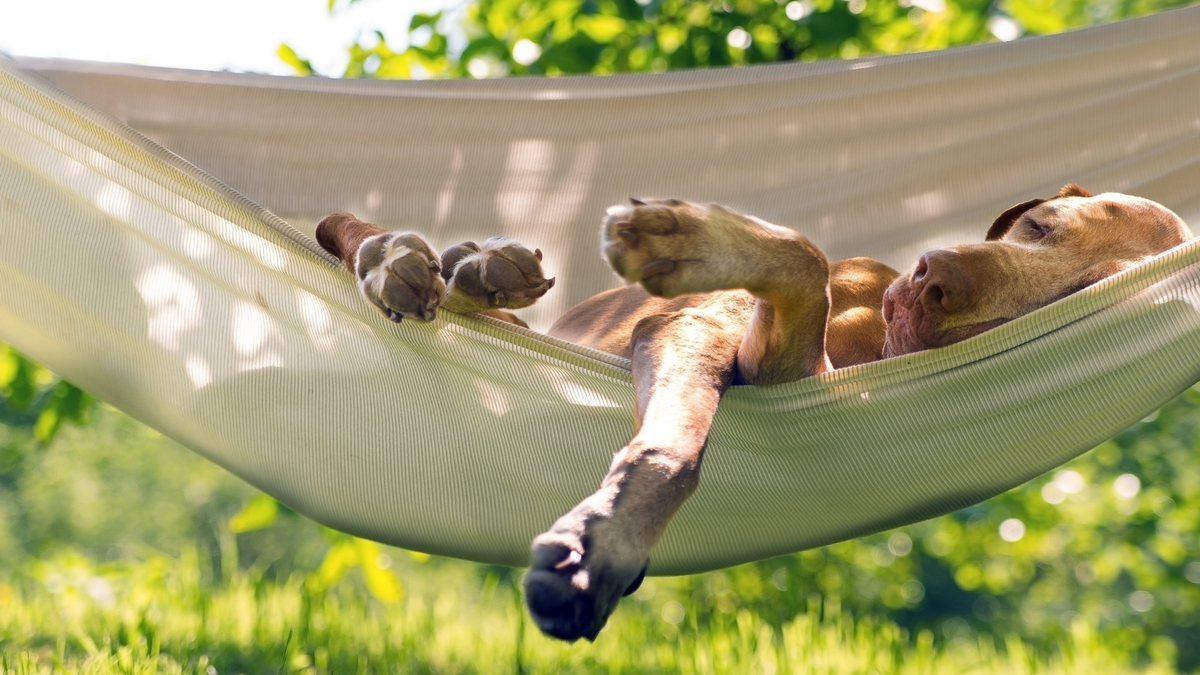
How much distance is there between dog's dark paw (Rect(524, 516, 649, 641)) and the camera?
0.82 metres

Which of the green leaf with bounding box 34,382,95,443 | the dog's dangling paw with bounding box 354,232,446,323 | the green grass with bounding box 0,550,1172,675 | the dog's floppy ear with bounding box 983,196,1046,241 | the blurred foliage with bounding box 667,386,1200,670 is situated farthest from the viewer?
the blurred foliage with bounding box 667,386,1200,670

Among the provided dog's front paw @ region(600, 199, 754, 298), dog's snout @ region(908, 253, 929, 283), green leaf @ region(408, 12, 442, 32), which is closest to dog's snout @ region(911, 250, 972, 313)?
dog's snout @ region(908, 253, 929, 283)

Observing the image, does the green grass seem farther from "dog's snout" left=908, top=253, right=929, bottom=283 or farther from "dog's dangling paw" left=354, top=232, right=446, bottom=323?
"dog's snout" left=908, top=253, right=929, bottom=283

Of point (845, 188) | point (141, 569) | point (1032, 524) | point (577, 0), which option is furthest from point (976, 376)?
point (141, 569)

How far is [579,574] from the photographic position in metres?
0.83

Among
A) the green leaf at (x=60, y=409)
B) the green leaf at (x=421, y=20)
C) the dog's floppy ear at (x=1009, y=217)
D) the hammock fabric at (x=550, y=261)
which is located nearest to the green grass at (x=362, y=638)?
the green leaf at (x=60, y=409)

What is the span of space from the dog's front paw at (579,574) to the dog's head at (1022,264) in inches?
24.5

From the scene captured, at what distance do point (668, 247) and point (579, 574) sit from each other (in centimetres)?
36

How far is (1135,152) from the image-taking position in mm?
2162

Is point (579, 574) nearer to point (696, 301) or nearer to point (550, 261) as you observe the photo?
point (696, 301)

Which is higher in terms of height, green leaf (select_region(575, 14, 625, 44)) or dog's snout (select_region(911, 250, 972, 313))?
green leaf (select_region(575, 14, 625, 44))

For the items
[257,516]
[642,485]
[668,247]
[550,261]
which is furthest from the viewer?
[257,516]

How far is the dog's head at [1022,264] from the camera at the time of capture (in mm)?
1346

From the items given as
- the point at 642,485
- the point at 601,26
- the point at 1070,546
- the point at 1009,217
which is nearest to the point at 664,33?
the point at 601,26
